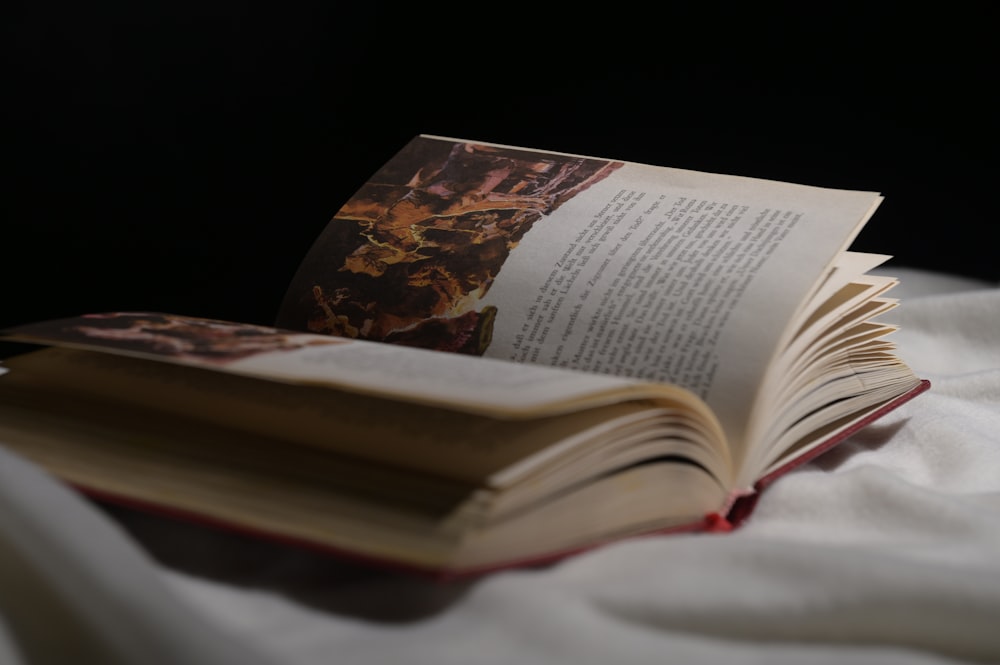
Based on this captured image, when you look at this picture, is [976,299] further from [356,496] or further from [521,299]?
[356,496]

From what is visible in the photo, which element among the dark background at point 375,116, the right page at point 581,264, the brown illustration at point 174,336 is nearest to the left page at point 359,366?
the brown illustration at point 174,336

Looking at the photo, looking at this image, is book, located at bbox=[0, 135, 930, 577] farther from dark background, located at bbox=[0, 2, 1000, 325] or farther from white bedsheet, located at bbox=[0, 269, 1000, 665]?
dark background, located at bbox=[0, 2, 1000, 325]

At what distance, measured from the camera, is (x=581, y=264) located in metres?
0.95

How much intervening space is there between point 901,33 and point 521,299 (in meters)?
1.42

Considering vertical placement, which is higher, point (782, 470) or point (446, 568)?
point (446, 568)

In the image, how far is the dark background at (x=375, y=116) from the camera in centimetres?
192

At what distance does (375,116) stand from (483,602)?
5.81 feet

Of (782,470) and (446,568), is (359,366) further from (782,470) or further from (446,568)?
(782,470)

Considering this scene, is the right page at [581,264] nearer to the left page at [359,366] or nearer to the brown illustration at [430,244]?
the brown illustration at [430,244]

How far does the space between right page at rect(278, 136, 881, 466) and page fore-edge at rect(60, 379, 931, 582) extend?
6 cm

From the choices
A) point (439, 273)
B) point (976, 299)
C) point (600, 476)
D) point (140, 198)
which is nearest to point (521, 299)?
point (439, 273)

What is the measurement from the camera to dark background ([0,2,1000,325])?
1.92 metres

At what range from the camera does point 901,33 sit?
81.4 inches

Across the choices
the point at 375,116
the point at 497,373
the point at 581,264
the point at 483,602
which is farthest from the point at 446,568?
the point at 375,116
